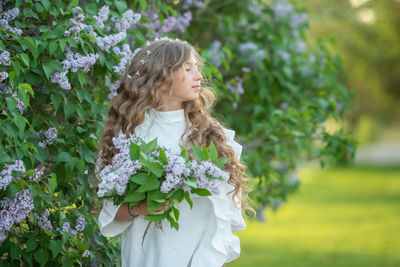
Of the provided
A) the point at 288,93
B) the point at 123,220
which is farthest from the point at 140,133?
the point at 288,93

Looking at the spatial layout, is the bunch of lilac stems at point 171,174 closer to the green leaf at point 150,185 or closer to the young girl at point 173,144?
the green leaf at point 150,185

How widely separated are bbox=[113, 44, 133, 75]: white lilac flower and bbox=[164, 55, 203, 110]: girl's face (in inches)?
14.5

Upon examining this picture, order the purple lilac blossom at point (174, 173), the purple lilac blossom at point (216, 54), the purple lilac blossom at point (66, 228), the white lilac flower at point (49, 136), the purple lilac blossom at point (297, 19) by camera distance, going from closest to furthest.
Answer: the purple lilac blossom at point (174, 173) < the purple lilac blossom at point (66, 228) < the white lilac flower at point (49, 136) < the purple lilac blossom at point (216, 54) < the purple lilac blossom at point (297, 19)

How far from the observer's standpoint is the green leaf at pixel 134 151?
2.26m

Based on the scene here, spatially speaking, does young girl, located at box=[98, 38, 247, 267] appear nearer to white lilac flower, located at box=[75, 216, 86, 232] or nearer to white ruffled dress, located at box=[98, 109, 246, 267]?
white ruffled dress, located at box=[98, 109, 246, 267]

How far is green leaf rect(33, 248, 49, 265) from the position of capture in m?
2.61

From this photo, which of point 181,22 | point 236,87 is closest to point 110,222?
point 181,22

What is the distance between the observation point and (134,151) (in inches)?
89.4

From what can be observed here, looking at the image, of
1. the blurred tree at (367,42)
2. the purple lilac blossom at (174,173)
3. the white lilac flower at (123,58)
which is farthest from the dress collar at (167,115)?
the blurred tree at (367,42)

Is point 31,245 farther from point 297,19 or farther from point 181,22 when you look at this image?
point 297,19

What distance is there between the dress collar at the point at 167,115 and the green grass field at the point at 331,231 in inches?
128

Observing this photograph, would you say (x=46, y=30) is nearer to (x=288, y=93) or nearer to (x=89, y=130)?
(x=89, y=130)

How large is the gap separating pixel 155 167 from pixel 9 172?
0.65 metres

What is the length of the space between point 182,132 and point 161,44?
0.44 metres
